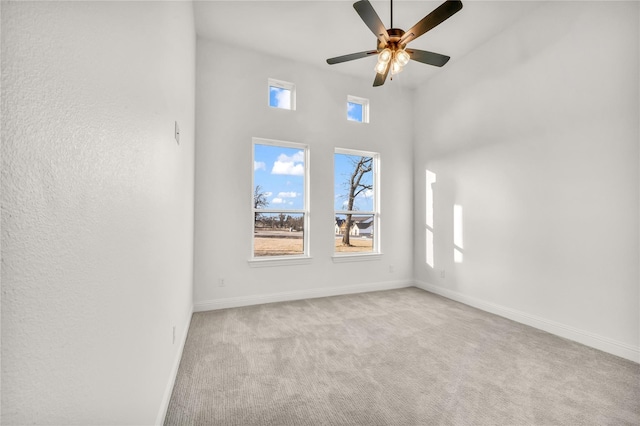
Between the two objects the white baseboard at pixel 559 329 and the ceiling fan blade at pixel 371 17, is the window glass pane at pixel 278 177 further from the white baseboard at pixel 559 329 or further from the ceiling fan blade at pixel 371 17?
the white baseboard at pixel 559 329

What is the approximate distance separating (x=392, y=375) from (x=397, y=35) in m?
2.66

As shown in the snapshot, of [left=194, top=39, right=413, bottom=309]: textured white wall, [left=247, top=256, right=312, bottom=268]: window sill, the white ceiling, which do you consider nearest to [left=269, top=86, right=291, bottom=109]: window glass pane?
[left=194, top=39, right=413, bottom=309]: textured white wall

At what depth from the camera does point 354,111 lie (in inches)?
186

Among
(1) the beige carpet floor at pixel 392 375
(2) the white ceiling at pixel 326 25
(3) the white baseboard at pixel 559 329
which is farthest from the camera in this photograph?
(2) the white ceiling at pixel 326 25

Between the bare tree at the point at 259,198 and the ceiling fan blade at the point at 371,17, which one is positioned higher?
the ceiling fan blade at the point at 371,17

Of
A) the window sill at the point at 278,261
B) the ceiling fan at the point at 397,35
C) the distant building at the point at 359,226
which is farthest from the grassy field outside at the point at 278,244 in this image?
the ceiling fan at the point at 397,35

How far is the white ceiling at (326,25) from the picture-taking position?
3.15 metres

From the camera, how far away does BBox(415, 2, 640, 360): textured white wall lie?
8.45 ft

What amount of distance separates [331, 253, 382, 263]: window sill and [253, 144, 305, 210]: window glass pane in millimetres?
933

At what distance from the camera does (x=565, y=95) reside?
9.75ft

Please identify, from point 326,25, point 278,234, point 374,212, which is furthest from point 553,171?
point 278,234

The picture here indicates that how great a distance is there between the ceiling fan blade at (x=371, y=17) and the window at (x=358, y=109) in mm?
2249

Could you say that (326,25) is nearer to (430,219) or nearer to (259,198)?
(259,198)

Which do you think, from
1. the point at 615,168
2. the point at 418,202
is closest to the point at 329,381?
the point at 615,168
